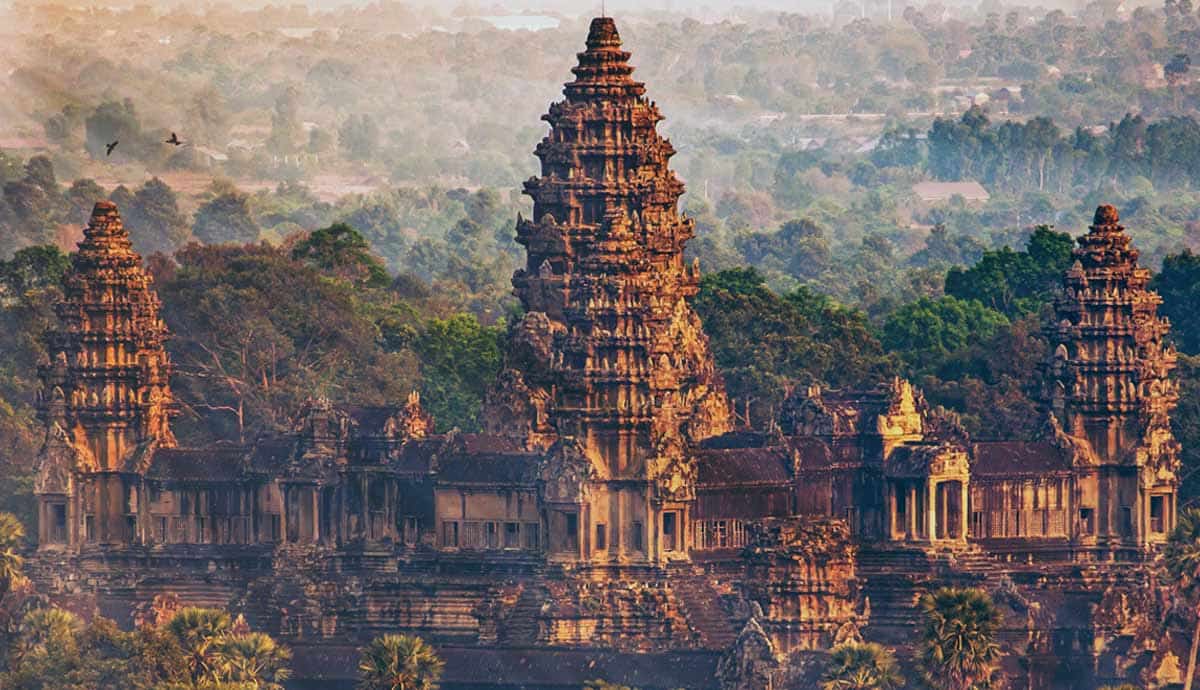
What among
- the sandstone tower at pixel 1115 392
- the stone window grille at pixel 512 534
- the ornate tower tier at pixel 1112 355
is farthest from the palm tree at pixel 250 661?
the ornate tower tier at pixel 1112 355

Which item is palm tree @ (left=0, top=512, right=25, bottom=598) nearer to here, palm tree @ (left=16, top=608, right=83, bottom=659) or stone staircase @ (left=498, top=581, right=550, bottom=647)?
palm tree @ (left=16, top=608, right=83, bottom=659)

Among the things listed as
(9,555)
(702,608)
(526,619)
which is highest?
(9,555)

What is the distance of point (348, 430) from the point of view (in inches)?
5758

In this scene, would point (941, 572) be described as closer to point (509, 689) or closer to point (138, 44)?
point (509, 689)

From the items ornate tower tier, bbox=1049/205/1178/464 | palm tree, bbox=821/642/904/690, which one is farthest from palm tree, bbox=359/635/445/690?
ornate tower tier, bbox=1049/205/1178/464

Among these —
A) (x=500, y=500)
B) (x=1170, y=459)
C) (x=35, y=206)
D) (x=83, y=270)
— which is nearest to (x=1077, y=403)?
(x=1170, y=459)

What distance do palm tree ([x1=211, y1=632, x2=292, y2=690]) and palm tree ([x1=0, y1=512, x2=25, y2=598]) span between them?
1114 centimetres

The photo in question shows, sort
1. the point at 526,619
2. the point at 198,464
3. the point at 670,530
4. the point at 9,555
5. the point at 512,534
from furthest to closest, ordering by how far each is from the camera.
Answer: the point at 198,464 → the point at 512,534 → the point at 9,555 → the point at 670,530 → the point at 526,619

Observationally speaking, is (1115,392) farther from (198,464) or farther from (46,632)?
(46,632)

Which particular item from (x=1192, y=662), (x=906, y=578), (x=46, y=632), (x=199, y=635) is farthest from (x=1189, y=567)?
(x=46, y=632)

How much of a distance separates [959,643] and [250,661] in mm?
17680

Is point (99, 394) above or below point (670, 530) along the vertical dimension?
above

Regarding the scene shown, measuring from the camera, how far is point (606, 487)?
13900 centimetres

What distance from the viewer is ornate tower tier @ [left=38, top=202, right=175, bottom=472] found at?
492 ft
